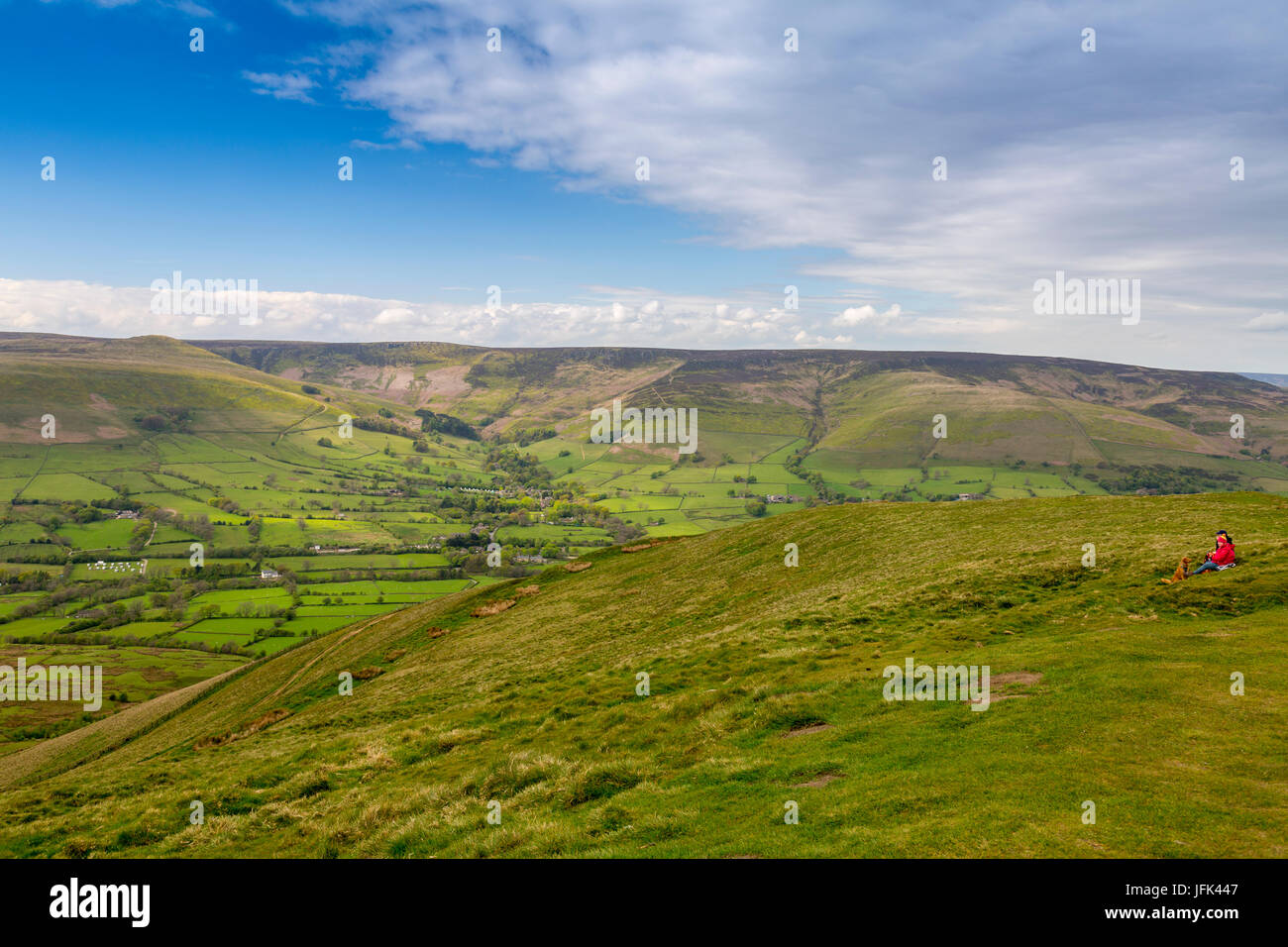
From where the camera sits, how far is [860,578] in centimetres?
3800

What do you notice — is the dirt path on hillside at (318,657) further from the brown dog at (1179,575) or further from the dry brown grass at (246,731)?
the brown dog at (1179,575)

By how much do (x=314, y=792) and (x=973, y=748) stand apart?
74.7 ft

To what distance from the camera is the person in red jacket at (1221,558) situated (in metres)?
25.5

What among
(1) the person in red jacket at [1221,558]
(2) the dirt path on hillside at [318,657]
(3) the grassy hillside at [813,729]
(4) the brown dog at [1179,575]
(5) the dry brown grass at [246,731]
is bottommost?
(2) the dirt path on hillside at [318,657]

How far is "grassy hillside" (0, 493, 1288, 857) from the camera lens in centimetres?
1223

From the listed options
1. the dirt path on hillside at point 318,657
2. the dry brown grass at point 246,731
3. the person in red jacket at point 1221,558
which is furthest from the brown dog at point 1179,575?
the dirt path on hillside at point 318,657

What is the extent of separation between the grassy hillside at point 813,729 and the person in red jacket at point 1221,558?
0.52 meters

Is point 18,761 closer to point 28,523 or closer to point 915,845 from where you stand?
point 915,845

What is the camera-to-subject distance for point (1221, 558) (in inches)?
1009

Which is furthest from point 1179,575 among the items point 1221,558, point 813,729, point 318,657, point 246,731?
point 318,657

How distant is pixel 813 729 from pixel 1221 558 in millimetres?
21786

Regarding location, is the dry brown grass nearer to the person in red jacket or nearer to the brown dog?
the brown dog

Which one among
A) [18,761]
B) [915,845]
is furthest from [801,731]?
[18,761]

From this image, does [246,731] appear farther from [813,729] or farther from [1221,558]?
[1221,558]
